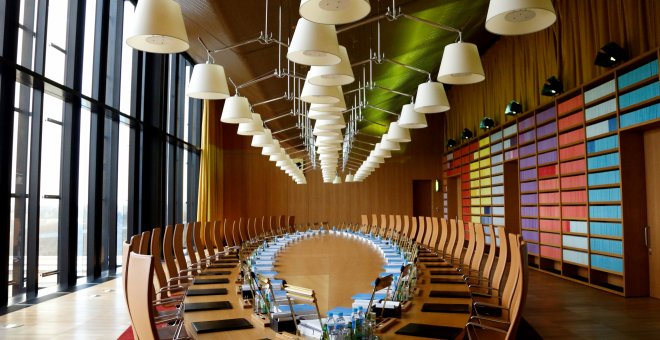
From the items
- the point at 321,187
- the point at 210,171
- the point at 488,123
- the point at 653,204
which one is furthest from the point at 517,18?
the point at 321,187

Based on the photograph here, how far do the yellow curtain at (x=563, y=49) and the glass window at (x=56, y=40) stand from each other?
8.41 m

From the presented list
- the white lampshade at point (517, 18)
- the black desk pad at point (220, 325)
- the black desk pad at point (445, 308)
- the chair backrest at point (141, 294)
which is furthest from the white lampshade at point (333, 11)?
the black desk pad at point (445, 308)

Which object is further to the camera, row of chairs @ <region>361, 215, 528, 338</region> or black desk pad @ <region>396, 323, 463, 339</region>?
row of chairs @ <region>361, 215, 528, 338</region>

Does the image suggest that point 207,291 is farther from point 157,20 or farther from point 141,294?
point 157,20

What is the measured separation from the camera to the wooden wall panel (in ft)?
67.4

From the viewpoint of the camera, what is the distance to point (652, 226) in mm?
7527

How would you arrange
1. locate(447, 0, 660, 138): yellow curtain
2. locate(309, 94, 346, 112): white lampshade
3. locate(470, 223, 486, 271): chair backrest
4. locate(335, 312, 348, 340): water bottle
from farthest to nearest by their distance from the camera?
locate(447, 0, 660, 138): yellow curtain, locate(470, 223, 486, 271): chair backrest, locate(309, 94, 346, 112): white lampshade, locate(335, 312, 348, 340): water bottle

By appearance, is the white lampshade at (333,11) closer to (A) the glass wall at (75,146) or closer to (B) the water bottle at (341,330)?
(B) the water bottle at (341,330)

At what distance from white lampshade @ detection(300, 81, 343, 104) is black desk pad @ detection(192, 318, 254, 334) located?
1.92 metres

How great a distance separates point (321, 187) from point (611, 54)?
14.6 m

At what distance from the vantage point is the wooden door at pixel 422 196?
2112cm

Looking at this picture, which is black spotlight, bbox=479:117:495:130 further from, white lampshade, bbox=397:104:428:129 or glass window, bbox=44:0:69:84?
glass window, bbox=44:0:69:84

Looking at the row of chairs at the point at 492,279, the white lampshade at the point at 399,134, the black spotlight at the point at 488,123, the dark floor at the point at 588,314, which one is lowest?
the dark floor at the point at 588,314

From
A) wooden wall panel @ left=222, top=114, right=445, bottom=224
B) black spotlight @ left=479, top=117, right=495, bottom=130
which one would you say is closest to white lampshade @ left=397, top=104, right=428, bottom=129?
black spotlight @ left=479, top=117, right=495, bottom=130
